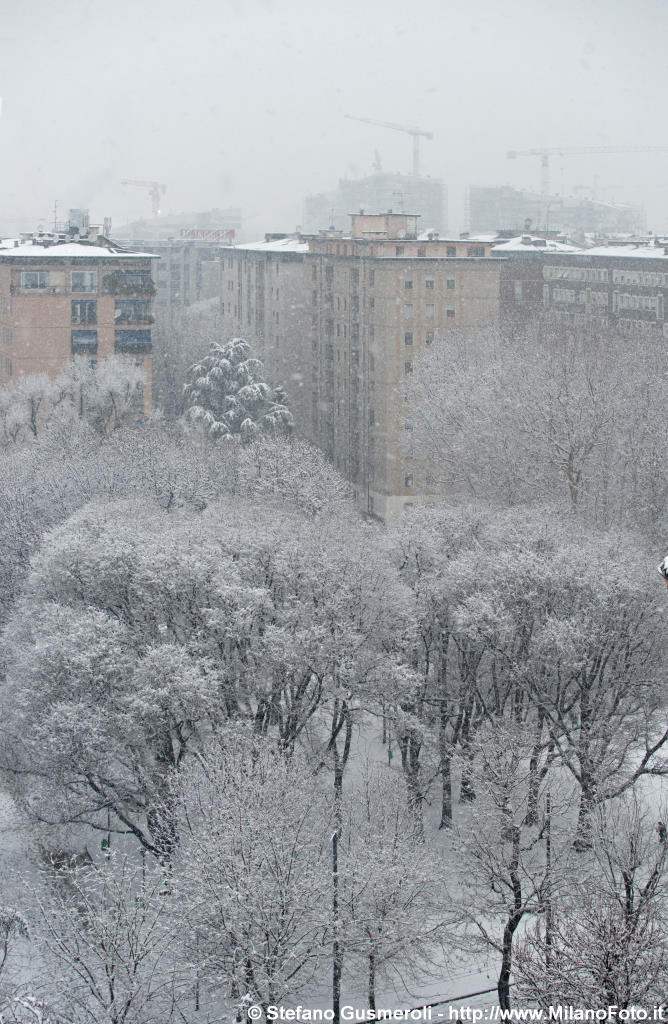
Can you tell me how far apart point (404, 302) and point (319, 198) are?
126m

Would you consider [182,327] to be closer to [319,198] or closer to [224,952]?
[224,952]

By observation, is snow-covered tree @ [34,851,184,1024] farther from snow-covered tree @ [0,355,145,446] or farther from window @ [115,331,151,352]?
window @ [115,331,151,352]

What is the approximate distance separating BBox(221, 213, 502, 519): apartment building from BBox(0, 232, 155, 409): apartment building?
10.5m

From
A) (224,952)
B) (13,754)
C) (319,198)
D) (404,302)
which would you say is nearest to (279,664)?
(13,754)

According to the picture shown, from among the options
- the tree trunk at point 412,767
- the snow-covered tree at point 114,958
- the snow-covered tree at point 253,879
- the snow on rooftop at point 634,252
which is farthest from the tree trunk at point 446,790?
the snow on rooftop at point 634,252

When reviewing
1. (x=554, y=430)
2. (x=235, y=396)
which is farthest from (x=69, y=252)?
(x=554, y=430)

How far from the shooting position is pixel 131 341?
162 ft

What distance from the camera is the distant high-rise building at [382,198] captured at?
173 m

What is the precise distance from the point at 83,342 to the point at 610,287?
96.4ft

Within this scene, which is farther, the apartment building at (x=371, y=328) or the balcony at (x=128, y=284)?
the apartment building at (x=371, y=328)

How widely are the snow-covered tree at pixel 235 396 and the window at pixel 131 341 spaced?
82.3 inches

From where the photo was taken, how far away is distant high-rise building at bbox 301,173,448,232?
566ft

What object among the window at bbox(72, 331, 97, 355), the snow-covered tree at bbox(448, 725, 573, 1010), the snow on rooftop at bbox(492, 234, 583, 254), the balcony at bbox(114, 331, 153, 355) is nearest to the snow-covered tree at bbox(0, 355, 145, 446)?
the window at bbox(72, 331, 97, 355)

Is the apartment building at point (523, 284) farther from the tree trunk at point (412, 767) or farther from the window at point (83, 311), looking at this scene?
the tree trunk at point (412, 767)
